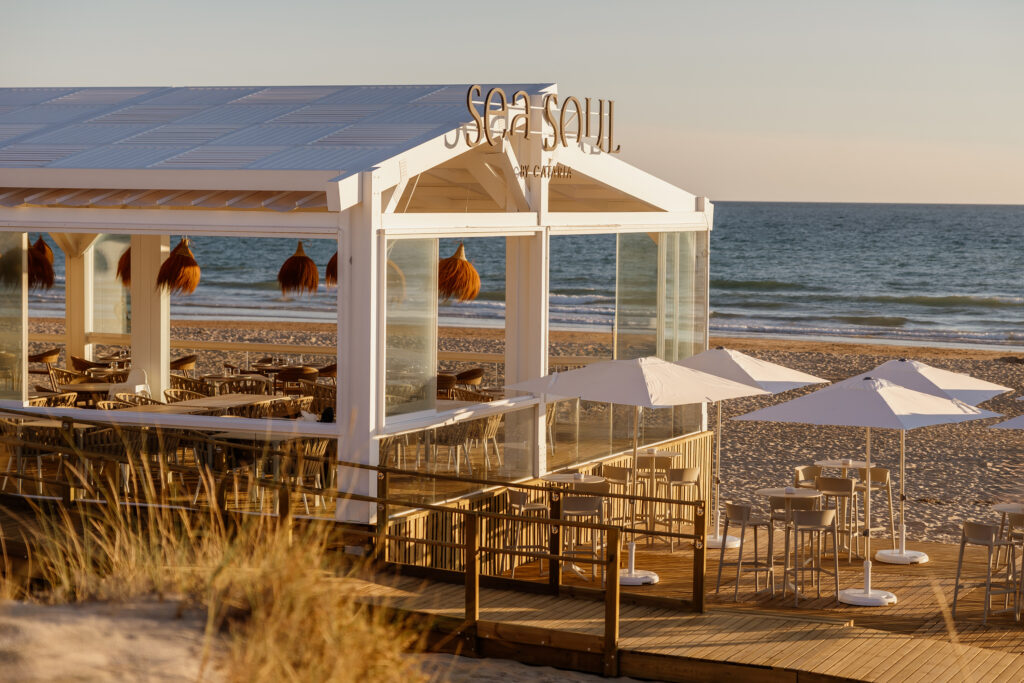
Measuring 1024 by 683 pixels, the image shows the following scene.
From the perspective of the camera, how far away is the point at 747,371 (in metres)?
13.4

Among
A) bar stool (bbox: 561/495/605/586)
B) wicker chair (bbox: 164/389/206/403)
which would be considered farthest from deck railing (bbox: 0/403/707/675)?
wicker chair (bbox: 164/389/206/403)

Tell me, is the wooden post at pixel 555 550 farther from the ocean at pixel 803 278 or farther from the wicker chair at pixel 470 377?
the ocean at pixel 803 278

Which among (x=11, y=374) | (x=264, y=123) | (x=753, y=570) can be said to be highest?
(x=264, y=123)

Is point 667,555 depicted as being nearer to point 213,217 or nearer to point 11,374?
point 213,217

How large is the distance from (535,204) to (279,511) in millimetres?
4268

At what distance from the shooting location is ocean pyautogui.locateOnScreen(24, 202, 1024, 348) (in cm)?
4769

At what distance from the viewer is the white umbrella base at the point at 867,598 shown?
1132 cm

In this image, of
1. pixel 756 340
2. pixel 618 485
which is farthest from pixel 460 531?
pixel 756 340

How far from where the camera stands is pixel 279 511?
33.1 feet

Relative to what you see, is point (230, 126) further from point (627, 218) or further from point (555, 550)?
point (555, 550)

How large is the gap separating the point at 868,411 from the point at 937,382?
2.19m

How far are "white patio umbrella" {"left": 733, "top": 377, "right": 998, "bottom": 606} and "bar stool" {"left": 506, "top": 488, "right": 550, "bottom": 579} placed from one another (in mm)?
2019

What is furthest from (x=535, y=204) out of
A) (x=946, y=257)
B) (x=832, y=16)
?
(x=946, y=257)

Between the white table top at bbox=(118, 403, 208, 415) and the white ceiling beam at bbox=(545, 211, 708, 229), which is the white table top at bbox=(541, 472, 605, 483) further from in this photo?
the white table top at bbox=(118, 403, 208, 415)
